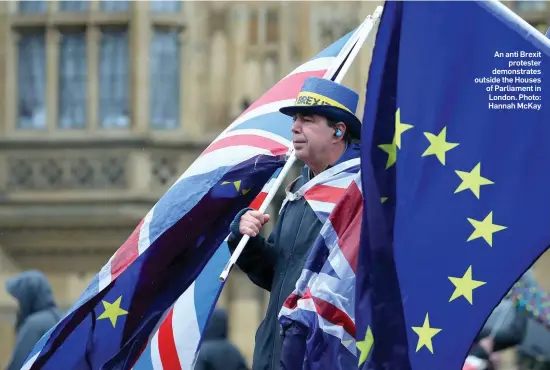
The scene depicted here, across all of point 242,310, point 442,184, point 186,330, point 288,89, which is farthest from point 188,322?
point 242,310

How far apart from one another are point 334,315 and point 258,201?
1.30 metres

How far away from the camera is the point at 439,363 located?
513 cm

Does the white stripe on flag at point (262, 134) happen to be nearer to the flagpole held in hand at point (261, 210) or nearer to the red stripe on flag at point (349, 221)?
the flagpole held in hand at point (261, 210)

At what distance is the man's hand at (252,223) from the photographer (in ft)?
19.8

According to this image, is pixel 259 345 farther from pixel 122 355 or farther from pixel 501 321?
pixel 501 321

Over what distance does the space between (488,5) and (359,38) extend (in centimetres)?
149

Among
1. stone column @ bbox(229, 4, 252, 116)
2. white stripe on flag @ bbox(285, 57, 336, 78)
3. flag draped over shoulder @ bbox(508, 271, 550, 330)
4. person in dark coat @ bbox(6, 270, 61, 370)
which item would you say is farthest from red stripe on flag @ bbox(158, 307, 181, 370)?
stone column @ bbox(229, 4, 252, 116)

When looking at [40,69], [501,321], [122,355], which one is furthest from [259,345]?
[40,69]

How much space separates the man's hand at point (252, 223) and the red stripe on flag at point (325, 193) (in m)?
0.19

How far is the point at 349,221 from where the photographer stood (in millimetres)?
5723

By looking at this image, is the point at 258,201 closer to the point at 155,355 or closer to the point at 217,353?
the point at 155,355

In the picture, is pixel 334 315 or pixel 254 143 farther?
pixel 254 143

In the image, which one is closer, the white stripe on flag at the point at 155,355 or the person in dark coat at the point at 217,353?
the white stripe on flag at the point at 155,355

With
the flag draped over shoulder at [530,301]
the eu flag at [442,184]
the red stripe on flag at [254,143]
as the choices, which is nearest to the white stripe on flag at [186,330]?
the red stripe on flag at [254,143]
